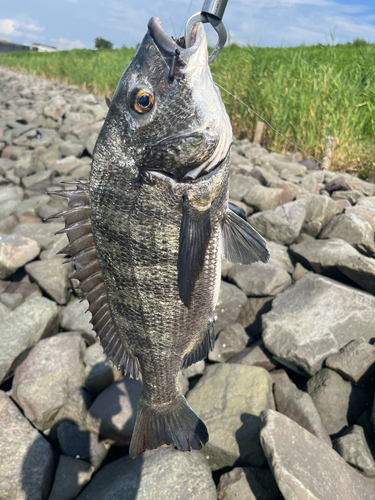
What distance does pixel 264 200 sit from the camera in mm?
4938

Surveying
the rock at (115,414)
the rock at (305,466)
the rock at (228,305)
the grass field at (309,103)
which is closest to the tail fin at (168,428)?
the rock at (305,466)

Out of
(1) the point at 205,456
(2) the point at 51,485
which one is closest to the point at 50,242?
(2) the point at 51,485

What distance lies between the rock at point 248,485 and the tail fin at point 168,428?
855 millimetres

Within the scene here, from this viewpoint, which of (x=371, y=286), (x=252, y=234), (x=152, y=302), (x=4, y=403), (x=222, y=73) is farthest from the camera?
(x=222, y=73)

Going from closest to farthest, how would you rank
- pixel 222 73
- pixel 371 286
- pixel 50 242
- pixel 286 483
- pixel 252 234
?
pixel 252 234 → pixel 286 483 → pixel 371 286 → pixel 50 242 → pixel 222 73

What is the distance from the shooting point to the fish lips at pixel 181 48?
4.28ft

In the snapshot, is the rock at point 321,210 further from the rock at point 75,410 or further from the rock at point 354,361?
the rock at point 75,410

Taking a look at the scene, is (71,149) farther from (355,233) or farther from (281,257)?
(355,233)

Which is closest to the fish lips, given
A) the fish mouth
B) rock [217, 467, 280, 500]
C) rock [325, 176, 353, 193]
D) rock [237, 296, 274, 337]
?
the fish mouth

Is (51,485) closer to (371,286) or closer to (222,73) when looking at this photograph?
(371,286)

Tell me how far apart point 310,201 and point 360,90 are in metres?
4.31

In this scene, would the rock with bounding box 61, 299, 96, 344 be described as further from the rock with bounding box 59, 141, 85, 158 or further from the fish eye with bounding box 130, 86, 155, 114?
the rock with bounding box 59, 141, 85, 158

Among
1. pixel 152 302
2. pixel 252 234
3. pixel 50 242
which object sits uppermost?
pixel 252 234

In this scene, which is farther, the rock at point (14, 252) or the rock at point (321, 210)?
the rock at point (321, 210)
